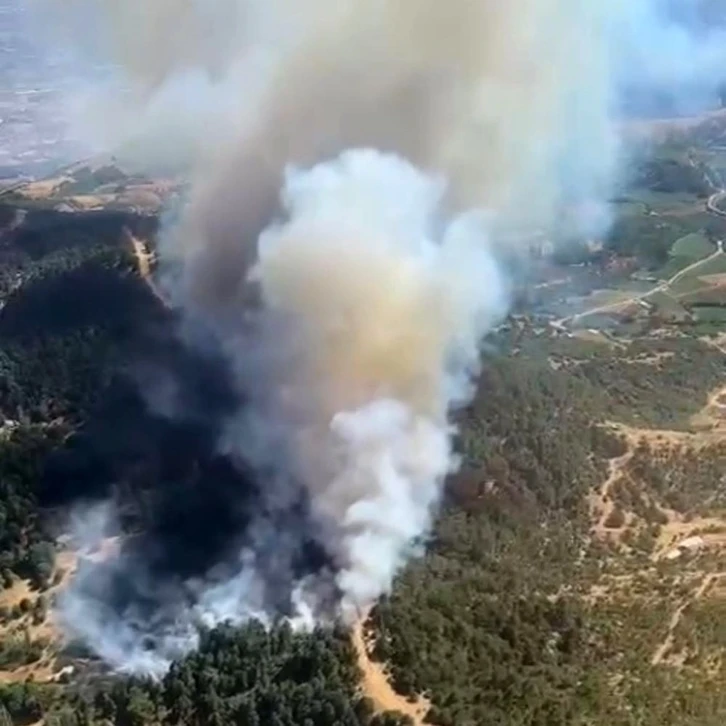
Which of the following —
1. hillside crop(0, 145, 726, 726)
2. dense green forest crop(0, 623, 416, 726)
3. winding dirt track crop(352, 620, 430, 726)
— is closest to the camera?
dense green forest crop(0, 623, 416, 726)

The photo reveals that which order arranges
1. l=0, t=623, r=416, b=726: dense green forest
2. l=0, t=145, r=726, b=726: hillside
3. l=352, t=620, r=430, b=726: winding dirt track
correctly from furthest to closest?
1. l=0, t=145, r=726, b=726: hillside
2. l=352, t=620, r=430, b=726: winding dirt track
3. l=0, t=623, r=416, b=726: dense green forest

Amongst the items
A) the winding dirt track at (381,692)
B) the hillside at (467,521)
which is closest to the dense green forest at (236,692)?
the hillside at (467,521)

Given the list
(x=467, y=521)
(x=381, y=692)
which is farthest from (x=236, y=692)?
(x=467, y=521)

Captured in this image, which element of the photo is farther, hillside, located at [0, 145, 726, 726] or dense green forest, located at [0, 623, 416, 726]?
hillside, located at [0, 145, 726, 726]

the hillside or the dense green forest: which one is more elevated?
the hillside

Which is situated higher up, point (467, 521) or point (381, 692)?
point (467, 521)

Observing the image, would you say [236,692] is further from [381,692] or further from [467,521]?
[467,521]

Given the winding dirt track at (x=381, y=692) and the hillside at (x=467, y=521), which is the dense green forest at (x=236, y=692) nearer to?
the hillside at (x=467, y=521)

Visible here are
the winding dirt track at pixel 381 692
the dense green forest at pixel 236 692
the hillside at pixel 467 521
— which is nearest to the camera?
the dense green forest at pixel 236 692

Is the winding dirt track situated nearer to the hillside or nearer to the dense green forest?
the hillside

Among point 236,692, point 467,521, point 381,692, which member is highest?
point 467,521

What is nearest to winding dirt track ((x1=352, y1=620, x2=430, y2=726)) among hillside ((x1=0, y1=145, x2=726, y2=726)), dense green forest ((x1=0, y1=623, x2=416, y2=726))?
hillside ((x1=0, y1=145, x2=726, y2=726))
